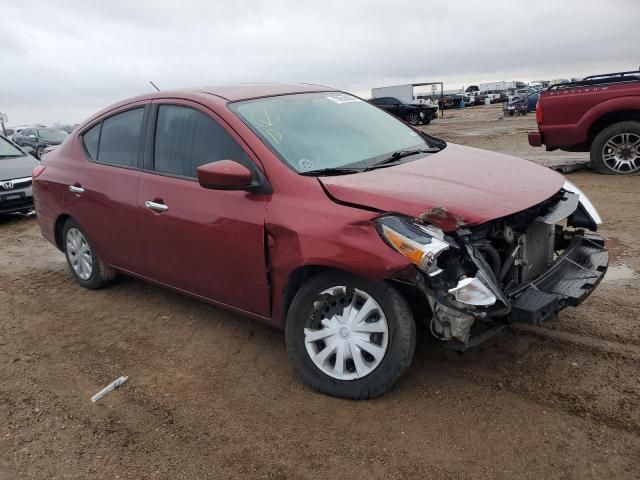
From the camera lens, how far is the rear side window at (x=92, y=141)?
475 centimetres

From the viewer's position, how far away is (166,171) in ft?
13.0

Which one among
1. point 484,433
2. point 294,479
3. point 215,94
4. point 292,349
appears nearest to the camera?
point 294,479

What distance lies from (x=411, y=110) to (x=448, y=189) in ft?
88.8

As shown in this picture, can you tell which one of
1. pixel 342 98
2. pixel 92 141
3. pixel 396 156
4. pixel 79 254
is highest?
pixel 342 98

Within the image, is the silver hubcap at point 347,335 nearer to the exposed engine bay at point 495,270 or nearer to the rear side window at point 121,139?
the exposed engine bay at point 495,270

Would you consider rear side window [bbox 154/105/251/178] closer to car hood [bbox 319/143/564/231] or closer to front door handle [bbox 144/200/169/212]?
front door handle [bbox 144/200/169/212]

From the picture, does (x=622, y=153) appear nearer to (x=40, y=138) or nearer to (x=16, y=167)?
(x=16, y=167)

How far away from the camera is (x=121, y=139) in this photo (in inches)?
176

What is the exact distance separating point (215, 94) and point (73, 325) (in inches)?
83.6

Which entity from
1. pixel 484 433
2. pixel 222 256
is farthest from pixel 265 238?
pixel 484 433

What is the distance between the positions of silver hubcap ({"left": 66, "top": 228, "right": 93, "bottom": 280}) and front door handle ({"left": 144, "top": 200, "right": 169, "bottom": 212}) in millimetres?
1286

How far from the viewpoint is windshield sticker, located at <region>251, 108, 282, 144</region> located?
353cm

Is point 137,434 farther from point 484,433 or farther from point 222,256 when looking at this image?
point 484,433

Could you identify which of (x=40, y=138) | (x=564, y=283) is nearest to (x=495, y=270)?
(x=564, y=283)
